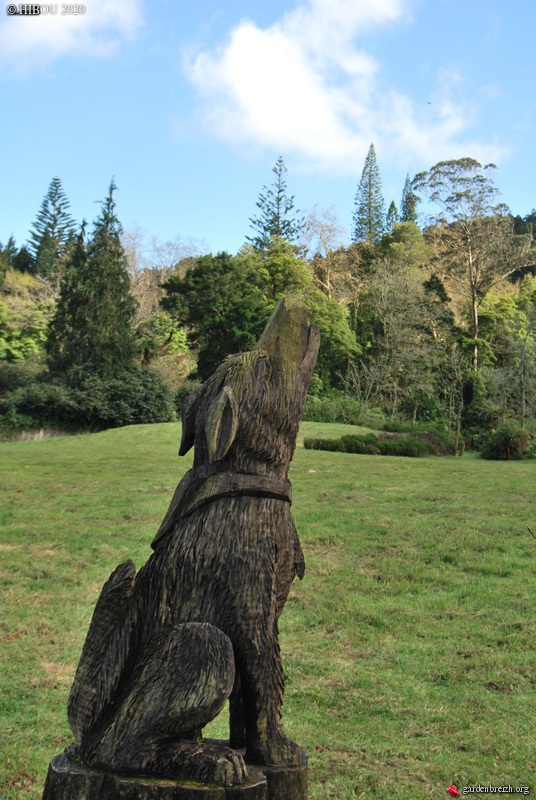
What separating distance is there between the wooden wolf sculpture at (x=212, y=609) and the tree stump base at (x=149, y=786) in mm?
33

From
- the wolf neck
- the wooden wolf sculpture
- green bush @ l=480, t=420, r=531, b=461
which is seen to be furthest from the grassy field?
green bush @ l=480, t=420, r=531, b=461

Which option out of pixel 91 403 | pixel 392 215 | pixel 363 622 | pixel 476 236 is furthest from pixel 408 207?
pixel 363 622

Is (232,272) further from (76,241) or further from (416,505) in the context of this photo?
(416,505)

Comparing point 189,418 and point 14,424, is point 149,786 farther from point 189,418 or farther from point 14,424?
point 14,424

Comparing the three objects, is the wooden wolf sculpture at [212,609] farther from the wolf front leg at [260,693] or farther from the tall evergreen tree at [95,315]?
the tall evergreen tree at [95,315]

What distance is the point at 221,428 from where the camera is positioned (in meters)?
2.70

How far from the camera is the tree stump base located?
2.31 meters

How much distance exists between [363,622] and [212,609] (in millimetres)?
4409

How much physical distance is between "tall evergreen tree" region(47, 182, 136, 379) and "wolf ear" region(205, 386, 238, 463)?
25.4 meters

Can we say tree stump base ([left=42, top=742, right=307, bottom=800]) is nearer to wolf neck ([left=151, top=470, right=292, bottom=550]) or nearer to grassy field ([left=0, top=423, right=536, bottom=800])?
wolf neck ([left=151, top=470, right=292, bottom=550])

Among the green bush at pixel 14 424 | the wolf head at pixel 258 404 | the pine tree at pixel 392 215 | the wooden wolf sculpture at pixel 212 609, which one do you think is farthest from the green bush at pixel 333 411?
the pine tree at pixel 392 215

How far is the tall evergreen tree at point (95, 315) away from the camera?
2803cm

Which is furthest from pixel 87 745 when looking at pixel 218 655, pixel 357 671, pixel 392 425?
pixel 392 425

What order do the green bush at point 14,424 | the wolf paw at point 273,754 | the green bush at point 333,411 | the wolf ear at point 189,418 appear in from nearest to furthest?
the wolf paw at point 273,754 < the wolf ear at point 189,418 < the green bush at point 14,424 < the green bush at point 333,411
